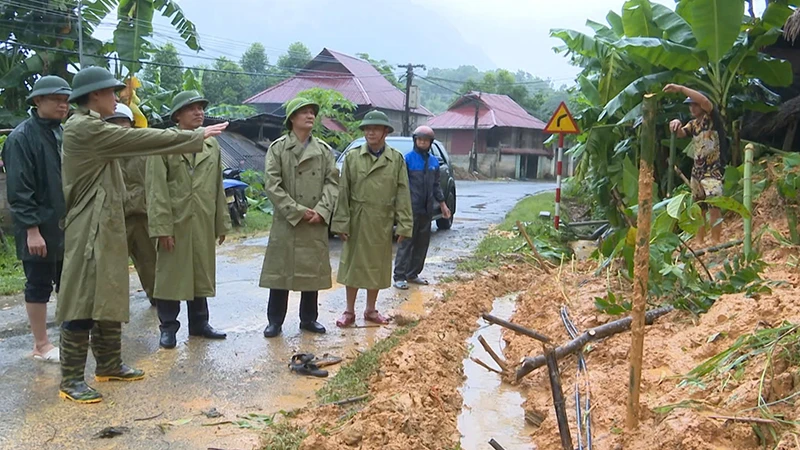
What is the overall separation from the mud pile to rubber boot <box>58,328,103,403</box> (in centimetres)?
134

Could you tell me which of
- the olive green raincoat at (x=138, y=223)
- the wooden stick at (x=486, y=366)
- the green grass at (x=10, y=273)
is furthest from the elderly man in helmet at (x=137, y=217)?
the wooden stick at (x=486, y=366)

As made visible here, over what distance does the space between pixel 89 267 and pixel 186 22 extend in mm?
8258

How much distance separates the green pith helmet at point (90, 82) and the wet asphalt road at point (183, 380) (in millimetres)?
1780

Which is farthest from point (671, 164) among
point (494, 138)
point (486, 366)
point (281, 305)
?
point (494, 138)

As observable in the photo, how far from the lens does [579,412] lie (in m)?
3.46

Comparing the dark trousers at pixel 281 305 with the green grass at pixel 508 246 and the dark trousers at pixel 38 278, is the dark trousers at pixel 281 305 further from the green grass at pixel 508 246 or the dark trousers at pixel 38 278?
the green grass at pixel 508 246

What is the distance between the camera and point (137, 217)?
5.68 metres

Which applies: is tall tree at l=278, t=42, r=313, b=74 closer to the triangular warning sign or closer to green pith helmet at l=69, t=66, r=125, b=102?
the triangular warning sign

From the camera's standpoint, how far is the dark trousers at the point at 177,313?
199 inches

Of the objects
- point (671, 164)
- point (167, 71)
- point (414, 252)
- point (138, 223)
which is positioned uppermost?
point (167, 71)

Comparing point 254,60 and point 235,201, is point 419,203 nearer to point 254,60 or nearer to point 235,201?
point 235,201

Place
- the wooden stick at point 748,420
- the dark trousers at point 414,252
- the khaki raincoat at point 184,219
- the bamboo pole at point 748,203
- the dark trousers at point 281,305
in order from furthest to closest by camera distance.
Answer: the dark trousers at point 414,252 < the dark trousers at point 281,305 < the khaki raincoat at point 184,219 < the bamboo pole at point 748,203 < the wooden stick at point 748,420

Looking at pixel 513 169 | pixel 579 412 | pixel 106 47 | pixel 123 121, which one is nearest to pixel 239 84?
pixel 513 169

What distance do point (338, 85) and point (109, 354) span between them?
32.3 meters
